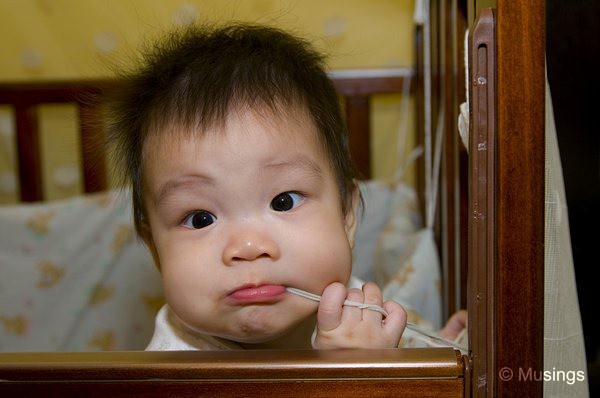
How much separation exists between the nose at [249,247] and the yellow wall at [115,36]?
1.27 metres

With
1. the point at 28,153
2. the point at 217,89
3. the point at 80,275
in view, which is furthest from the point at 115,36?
the point at 217,89

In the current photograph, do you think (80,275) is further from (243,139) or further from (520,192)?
(520,192)

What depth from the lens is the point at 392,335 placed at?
0.69m

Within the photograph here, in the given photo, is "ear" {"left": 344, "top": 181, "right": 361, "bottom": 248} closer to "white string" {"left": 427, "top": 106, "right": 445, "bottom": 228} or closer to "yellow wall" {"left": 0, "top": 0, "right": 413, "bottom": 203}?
"white string" {"left": 427, "top": 106, "right": 445, "bottom": 228}

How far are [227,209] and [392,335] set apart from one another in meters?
0.20

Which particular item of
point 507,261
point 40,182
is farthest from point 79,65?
point 507,261

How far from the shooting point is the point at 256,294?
69 centimetres

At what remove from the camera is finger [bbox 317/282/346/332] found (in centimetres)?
67

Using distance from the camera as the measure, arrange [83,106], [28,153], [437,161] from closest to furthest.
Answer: [437,161], [83,106], [28,153]

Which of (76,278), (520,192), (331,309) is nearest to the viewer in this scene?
(520,192)

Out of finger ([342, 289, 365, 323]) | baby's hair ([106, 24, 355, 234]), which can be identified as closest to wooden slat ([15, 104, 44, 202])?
baby's hair ([106, 24, 355, 234])

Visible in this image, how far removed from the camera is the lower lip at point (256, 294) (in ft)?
2.28

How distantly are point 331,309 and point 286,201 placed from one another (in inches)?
5.2

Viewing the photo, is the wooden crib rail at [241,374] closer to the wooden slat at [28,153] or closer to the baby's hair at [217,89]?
the baby's hair at [217,89]
